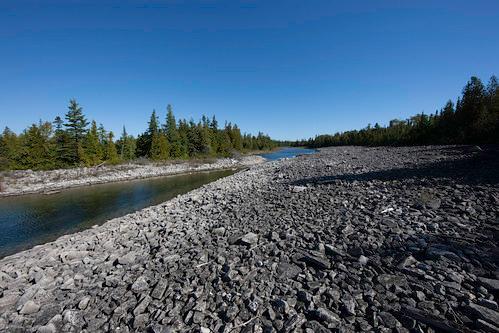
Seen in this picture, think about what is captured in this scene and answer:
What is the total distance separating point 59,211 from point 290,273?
2423 centimetres

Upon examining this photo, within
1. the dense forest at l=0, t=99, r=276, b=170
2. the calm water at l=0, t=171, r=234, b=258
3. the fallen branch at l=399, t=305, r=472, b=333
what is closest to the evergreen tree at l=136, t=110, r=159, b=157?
the dense forest at l=0, t=99, r=276, b=170

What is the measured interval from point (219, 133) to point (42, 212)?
62.2m

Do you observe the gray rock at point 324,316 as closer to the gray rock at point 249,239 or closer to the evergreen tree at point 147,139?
the gray rock at point 249,239

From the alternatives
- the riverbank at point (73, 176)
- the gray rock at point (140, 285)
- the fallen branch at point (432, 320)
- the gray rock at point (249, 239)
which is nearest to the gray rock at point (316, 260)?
the fallen branch at point (432, 320)

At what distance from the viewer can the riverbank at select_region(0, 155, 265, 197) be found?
3212 cm

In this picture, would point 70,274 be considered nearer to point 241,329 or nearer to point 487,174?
point 241,329

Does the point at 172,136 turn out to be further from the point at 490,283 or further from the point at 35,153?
the point at 490,283

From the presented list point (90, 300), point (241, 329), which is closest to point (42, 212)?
point (90, 300)

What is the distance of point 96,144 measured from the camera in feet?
166

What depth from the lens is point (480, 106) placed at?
41.6m

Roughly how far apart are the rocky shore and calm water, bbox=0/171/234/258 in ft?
22.1

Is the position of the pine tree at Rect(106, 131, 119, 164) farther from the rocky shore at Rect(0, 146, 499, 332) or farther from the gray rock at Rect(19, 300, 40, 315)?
the gray rock at Rect(19, 300, 40, 315)

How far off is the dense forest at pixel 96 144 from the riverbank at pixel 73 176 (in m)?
4.85

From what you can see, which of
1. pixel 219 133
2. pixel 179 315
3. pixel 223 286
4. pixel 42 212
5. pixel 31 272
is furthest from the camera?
pixel 219 133
